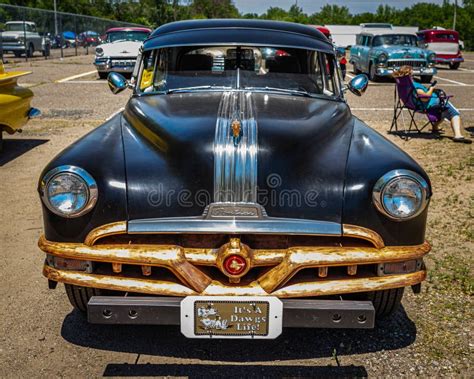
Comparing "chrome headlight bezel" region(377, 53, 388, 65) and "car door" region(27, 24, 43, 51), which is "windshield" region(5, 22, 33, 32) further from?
"chrome headlight bezel" region(377, 53, 388, 65)

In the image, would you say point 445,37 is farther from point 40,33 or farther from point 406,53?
point 40,33

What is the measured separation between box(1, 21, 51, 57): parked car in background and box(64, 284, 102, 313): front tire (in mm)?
23203

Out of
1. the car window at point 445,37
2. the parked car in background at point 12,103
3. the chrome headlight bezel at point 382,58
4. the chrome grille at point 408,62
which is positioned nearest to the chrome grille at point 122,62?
the chrome headlight bezel at point 382,58

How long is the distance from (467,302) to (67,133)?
23.3 feet

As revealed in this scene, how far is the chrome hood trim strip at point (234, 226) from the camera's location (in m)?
2.72

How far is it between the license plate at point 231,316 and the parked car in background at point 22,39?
2391cm

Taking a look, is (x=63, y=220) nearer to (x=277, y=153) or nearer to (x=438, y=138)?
(x=277, y=153)

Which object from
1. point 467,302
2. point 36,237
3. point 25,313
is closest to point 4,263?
point 36,237

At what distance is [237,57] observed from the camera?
14.1 feet

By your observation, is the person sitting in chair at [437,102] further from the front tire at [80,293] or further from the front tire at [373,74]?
the front tire at [373,74]

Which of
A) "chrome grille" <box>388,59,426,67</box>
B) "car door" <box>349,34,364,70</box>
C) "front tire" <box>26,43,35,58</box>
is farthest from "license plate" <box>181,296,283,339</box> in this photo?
"front tire" <box>26,43,35,58</box>

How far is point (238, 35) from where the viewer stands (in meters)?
4.49

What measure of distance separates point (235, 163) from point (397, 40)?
1610 cm

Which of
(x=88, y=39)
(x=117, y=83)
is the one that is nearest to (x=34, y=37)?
(x=88, y=39)
